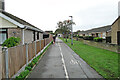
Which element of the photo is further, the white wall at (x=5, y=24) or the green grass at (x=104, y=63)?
the white wall at (x=5, y=24)

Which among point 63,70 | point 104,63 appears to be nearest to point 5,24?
point 63,70

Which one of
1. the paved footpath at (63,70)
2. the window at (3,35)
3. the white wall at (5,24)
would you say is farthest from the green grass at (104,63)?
the window at (3,35)

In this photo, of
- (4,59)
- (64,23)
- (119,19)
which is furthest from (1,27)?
(64,23)

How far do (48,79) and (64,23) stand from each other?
3371 centimetres

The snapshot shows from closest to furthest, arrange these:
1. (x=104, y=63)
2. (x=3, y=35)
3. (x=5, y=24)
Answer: (x=104, y=63), (x=5, y=24), (x=3, y=35)

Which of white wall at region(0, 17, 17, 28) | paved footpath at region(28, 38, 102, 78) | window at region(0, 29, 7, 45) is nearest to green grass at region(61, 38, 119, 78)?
paved footpath at region(28, 38, 102, 78)

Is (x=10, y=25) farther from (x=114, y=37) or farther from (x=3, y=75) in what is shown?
(x=114, y=37)

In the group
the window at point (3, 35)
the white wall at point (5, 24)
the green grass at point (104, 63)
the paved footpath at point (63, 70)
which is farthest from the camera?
the window at point (3, 35)

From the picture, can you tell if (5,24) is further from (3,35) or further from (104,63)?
(104,63)

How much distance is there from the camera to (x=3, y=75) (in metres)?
3.66

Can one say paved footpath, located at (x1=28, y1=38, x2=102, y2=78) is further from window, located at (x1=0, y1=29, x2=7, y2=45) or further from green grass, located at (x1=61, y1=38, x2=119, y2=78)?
window, located at (x1=0, y1=29, x2=7, y2=45)

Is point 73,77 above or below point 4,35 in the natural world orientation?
below

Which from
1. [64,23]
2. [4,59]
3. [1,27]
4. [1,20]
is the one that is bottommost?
[4,59]

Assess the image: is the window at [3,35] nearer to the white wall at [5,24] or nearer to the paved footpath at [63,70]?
the white wall at [5,24]
